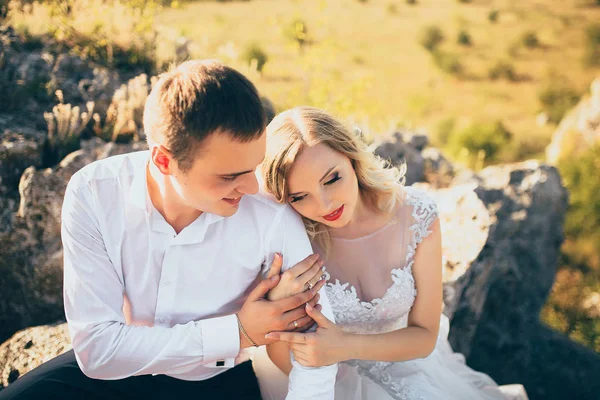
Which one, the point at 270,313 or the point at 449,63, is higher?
the point at 270,313

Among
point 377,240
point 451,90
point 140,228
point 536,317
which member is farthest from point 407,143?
point 451,90

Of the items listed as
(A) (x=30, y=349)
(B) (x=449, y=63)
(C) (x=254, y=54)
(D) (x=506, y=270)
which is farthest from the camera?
(B) (x=449, y=63)

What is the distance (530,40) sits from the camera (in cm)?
1900

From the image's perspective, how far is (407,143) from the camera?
6.00 m

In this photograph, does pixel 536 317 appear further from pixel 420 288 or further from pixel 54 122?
pixel 54 122

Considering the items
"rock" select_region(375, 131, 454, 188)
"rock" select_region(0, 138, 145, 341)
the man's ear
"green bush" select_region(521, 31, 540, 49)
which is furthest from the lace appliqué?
"green bush" select_region(521, 31, 540, 49)

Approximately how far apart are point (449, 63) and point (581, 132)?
7423mm

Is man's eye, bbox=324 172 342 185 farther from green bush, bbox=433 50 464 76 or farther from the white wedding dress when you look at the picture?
green bush, bbox=433 50 464 76

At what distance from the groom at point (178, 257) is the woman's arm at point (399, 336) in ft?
0.25

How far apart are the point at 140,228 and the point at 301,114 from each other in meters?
0.97

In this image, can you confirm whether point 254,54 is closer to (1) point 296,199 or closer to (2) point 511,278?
(2) point 511,278

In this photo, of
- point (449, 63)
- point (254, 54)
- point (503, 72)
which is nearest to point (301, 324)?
point (254, 54)

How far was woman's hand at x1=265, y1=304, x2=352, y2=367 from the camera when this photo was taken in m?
2.42

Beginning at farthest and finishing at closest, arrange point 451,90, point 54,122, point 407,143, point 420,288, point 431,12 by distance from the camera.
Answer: point 431,12
point 451,90
point 407,143
point 54,122
point 420,288
